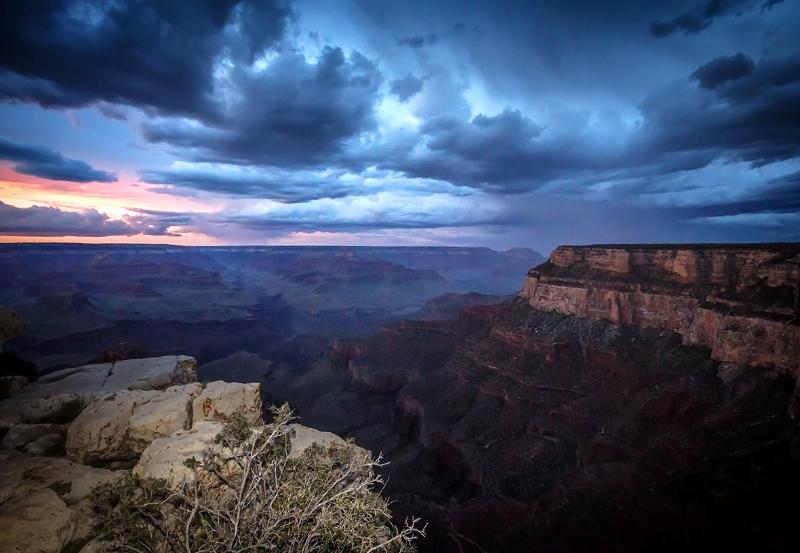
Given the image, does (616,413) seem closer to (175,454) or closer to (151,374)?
(175,454)

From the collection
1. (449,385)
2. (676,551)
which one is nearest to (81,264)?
(449,385)

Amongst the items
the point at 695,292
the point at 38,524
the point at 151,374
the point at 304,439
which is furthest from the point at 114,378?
the point at 695,292

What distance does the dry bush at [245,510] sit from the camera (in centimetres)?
816

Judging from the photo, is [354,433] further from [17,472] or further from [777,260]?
[777,260]

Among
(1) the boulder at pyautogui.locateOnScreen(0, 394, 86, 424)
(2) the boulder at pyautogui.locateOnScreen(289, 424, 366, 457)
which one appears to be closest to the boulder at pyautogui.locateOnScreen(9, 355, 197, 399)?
(1) the boulder at pyautogui.locateOnScreen(0, 394, 86, 424)

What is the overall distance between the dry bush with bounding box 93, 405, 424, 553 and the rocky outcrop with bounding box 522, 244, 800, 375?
1408 inches

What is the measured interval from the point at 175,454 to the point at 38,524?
2894mm

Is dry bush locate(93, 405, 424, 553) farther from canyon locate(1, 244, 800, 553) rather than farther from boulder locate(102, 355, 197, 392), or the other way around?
canyon locate(1, 244, 800, 553)

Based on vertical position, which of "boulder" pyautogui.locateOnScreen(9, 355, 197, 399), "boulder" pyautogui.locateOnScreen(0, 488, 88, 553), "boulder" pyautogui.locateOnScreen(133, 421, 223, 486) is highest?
"boulder" pyautogui.locateOnScreen(133, 421, 223, 486)

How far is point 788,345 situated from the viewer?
2975 cm

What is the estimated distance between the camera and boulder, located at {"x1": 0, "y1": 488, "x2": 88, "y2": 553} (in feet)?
27.5

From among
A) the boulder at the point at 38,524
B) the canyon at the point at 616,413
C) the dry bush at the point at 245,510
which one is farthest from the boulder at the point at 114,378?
the canyon at the point at 616,413

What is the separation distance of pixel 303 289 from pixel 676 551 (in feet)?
586

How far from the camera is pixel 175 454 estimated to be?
35.7ft
